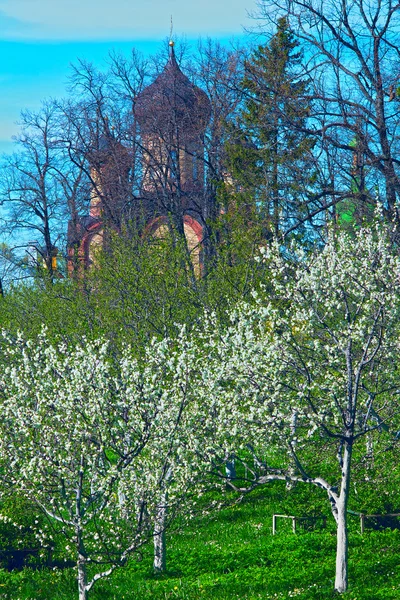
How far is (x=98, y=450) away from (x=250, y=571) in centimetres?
380

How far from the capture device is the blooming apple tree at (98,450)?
444 inches

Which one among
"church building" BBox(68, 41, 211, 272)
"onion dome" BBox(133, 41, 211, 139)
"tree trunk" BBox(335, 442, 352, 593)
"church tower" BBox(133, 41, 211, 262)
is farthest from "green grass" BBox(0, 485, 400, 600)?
"onion dome" BBox(133, 41, 211, 139)

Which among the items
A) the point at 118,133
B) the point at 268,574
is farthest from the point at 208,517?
the point at 118,133

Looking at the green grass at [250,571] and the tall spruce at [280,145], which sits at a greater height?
the tall spruce at [280,145]

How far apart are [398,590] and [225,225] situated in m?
17.9

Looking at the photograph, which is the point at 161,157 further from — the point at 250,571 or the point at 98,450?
the point at 98,450

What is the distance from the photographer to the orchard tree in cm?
1177

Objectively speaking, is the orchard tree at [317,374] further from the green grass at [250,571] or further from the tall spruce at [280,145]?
the tall spruce at [280,145]

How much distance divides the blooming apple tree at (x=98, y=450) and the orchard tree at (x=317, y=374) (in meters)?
0.94

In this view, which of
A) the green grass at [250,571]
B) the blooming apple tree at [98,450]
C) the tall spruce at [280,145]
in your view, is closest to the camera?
the blooming apple tree at [98,450]

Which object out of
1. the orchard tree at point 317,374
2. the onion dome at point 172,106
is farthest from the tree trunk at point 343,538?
the onion dome at point 172,106

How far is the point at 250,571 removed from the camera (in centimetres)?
1316

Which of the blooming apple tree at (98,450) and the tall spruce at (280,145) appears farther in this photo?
the tall spruce at (280,145)

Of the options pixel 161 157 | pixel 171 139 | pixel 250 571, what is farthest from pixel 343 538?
pixel 161 157
